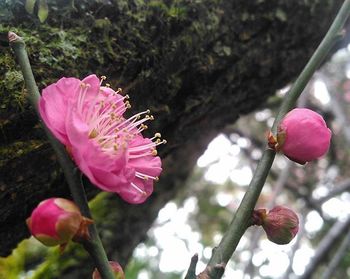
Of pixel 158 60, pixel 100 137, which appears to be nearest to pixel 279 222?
pixel 100 137

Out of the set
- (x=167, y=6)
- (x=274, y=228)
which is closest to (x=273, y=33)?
(x=167, y=6)

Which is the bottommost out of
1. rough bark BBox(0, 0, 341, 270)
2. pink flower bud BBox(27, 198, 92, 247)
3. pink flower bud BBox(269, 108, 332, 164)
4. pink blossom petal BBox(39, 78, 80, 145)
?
rough bark BBox(0, 0, 341, 270)

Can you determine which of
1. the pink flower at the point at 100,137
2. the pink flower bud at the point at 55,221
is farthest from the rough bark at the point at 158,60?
the pink flower bud at the point at 55,221

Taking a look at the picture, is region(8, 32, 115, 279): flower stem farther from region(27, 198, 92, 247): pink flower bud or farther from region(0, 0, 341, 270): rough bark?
region(0, 0, 341, 270): rough bark

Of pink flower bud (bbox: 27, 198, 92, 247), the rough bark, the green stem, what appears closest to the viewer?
pink flower bud (bbox: 27, 198, 92, 247)

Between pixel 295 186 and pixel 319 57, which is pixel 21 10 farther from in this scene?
pixel 295 186

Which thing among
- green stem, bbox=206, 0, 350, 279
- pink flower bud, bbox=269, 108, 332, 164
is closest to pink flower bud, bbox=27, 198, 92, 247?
green stem, bbox=206, 0, 350, 279

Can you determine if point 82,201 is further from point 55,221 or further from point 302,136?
point 302,136
